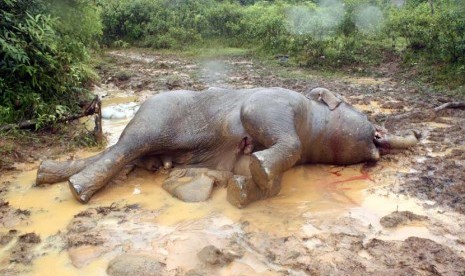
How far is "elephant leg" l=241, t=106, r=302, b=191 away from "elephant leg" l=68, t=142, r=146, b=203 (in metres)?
1.05

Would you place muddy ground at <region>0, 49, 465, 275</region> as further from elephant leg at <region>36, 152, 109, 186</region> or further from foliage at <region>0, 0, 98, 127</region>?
foliage at <region>0, 0, 98, 127</region>

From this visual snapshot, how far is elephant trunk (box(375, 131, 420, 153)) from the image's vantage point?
463 cm

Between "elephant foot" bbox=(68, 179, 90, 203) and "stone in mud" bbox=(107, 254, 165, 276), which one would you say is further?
"elephant foot" bbox=(68, 179, 90, 203)

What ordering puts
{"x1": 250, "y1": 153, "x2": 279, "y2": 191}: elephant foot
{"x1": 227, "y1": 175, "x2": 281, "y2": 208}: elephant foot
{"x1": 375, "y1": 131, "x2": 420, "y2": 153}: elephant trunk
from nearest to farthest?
1. {"x1": 250, "y1": 153, "x2": 279, "y2": 191}: elephant foot
2. {"x1": 227, "y1": 175, "x2": 281, "y2": 208}: elephant foot
3. {"x1": 375, "y1": 131, "x2": 420, "y2": 153}: elephant trunk

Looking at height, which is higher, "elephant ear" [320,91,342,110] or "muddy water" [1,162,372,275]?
"elephant ear" [320,91,342,110]

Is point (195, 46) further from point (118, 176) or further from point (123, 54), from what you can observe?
point (118, 176)

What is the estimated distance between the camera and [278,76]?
1012 cm

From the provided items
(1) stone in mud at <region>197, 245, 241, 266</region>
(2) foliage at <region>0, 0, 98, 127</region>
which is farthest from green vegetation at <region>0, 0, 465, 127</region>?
(1) stone in mud at <region>197, 245, 241, 266</region>

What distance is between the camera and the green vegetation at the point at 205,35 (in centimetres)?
550

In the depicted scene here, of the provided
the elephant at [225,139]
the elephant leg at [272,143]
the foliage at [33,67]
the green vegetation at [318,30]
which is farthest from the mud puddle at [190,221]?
the green vegetation at [318,30]

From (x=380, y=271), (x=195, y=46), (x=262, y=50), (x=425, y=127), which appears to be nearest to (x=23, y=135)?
(x=380, y=271)

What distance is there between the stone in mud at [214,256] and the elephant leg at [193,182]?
36.1 inches

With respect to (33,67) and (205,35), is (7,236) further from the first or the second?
(205,35)

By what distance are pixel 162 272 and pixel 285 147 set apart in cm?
143
